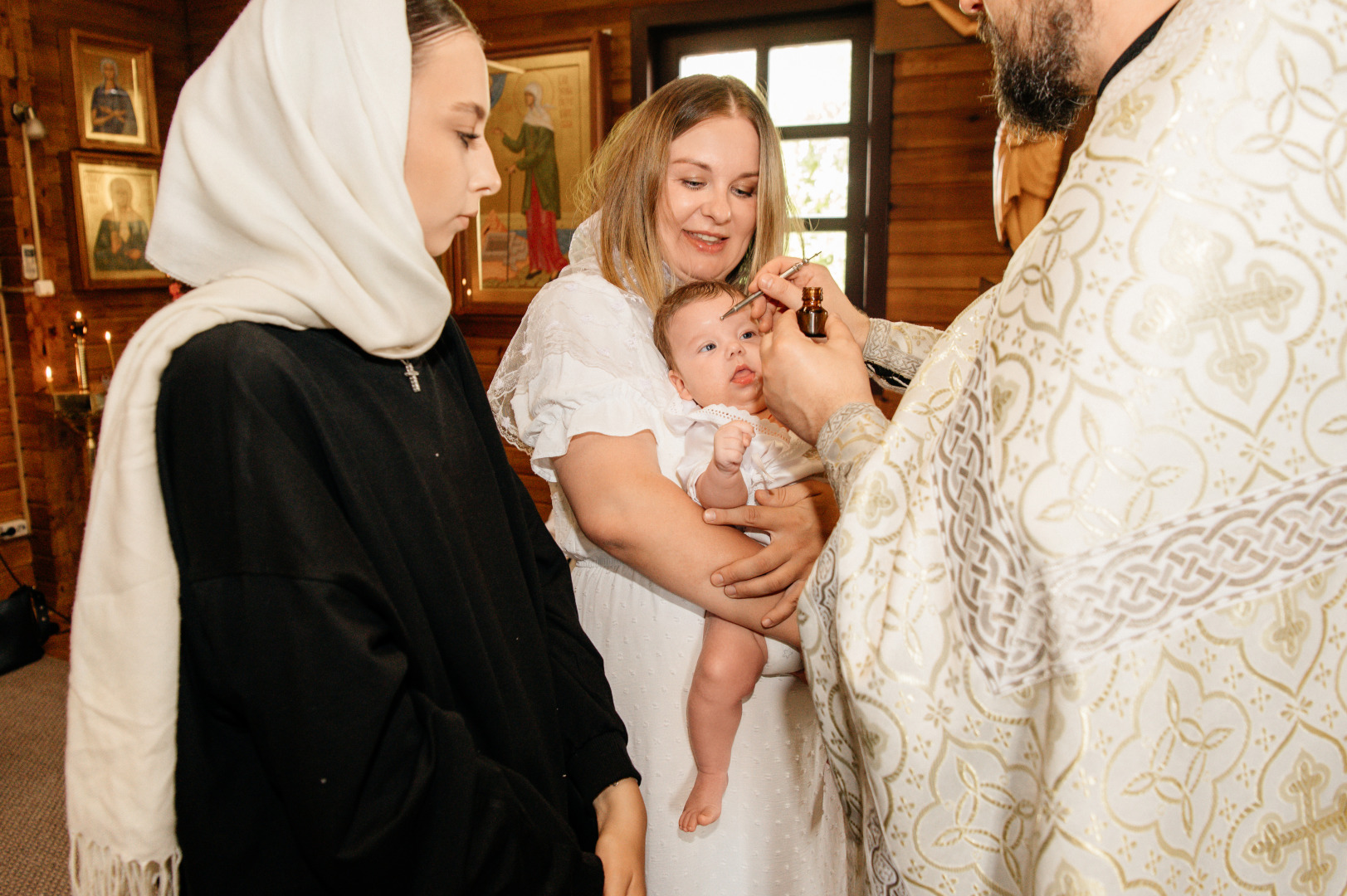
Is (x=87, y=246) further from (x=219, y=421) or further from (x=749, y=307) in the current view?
(x=219, y=421)

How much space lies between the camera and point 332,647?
0.84 meters

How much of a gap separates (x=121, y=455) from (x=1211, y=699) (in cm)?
104

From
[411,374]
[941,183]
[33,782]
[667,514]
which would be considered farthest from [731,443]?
[33,782]

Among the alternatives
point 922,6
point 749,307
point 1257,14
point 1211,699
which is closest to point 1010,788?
point 1211,699

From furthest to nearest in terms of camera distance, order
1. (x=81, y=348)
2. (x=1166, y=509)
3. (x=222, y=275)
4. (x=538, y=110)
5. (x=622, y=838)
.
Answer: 1. (x=81, y=348)
2. (x=538, y=110)
3. (x=622, y=838)
4. (x=222, y=275)
5. (x=1166, y=509)

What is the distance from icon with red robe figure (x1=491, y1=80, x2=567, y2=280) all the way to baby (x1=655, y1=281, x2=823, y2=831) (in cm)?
259

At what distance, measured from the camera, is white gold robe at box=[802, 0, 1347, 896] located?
75cm

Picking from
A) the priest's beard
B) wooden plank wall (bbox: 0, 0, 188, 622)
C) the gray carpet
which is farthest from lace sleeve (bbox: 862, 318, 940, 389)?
wooden plank wall (bbox: 0, 0, 188, 622)

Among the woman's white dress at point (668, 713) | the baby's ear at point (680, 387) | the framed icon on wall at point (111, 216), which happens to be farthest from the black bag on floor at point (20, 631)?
the baby's ear at point (680, 387)

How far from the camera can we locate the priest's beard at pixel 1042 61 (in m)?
0.96

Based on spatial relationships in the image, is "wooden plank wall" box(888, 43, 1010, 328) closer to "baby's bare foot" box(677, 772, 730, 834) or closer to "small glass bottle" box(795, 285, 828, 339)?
"small glass bottle" box(795, 285, 828, 339)

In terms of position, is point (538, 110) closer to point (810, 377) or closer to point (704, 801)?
point (810, 377)

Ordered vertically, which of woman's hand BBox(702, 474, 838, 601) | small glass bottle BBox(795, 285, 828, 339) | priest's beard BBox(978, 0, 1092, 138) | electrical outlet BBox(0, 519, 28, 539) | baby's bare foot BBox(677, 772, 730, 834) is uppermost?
priest's beard BBox(978, 0, 1092, 138)

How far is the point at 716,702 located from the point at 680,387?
681mm
